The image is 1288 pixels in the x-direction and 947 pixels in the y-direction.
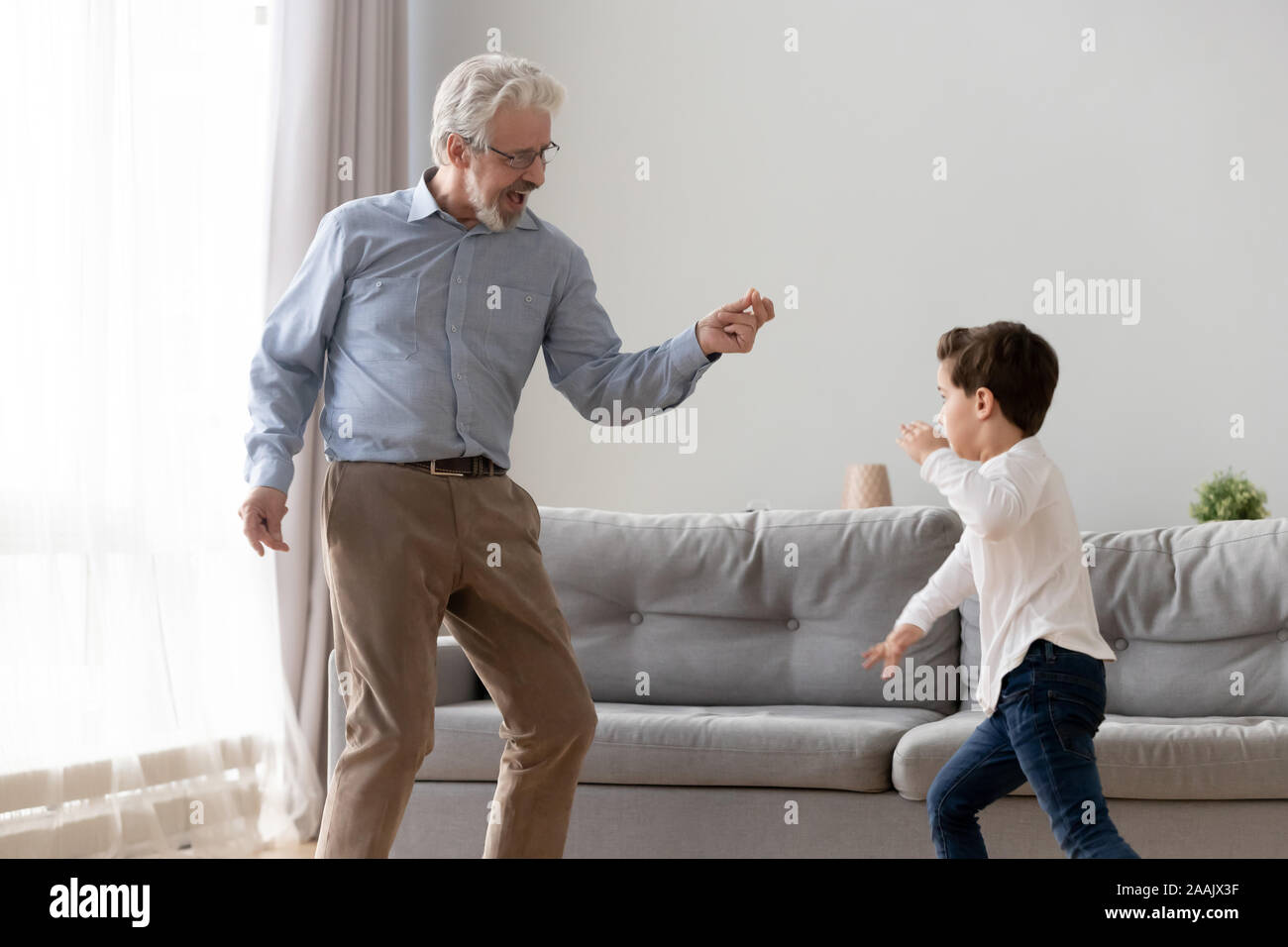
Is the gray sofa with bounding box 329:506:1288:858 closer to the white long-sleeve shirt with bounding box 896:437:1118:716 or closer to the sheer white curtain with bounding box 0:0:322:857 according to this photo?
the white long-sleeve shirt with bounding box 896:437:1118:716

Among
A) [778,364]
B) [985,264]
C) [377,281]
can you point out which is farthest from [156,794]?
[985,264]

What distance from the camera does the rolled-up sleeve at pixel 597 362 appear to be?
5.82ft

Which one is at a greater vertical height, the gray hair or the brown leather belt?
the gray hair

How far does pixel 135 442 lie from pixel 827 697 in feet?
5.51

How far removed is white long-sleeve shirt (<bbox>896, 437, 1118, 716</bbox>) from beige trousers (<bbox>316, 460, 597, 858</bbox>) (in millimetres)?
580

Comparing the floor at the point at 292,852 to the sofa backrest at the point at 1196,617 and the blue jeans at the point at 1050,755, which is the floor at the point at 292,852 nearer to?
the sofa backrest at the point at 1196,617

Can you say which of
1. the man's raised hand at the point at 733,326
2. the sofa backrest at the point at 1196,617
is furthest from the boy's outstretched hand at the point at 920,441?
the sofa backrest at the point at 1196,617

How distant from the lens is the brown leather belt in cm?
164

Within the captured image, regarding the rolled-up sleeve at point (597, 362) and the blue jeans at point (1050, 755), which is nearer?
the blue jeans at point (1050, 755)

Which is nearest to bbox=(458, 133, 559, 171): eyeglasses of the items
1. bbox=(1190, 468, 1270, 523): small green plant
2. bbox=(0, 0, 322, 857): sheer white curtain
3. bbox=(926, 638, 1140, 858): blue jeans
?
bbox=(926, 638, 1140, 858): blue jeans
